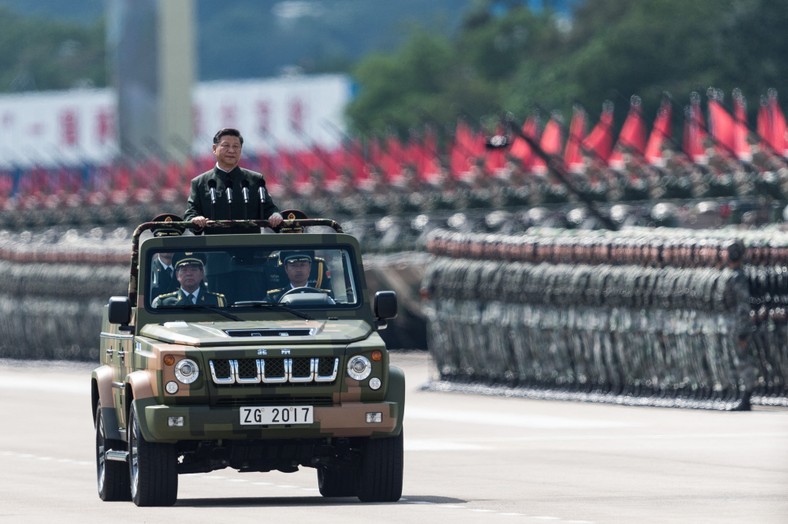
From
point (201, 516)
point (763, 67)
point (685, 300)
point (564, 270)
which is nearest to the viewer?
point (201, 516)

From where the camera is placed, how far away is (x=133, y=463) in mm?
14836

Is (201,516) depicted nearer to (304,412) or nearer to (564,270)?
(304,412)

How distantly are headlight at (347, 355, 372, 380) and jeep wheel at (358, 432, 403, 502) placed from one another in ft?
1.51

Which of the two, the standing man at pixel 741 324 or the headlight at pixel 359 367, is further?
the standing man at pixel 741 324

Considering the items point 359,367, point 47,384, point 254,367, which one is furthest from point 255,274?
point 47,384

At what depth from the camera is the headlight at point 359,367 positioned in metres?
14.3

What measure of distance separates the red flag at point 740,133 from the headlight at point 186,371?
26.4m

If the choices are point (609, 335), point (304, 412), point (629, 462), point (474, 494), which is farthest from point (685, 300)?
point (304, 412)

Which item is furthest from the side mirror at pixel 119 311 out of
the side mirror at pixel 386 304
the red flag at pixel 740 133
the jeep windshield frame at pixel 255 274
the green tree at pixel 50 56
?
the green tree at pixel 50 56

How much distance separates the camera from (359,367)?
1430 cm

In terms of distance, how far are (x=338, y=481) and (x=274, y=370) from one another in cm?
147

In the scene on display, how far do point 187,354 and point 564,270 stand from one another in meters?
13.0

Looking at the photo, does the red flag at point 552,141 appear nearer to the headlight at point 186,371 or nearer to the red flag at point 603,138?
the red flag at point 603,138

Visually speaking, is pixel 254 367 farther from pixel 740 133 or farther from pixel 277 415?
pixel 740 133
